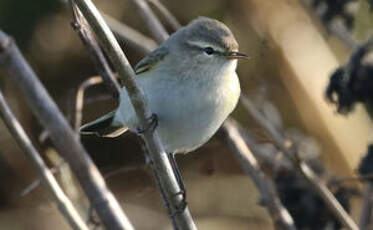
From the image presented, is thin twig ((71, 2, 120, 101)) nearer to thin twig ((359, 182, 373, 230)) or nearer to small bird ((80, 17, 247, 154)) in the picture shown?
small bird ((80, 17, 247, 154))

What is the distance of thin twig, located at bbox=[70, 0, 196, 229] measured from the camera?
6.64 ft

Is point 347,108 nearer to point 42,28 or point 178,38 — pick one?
point 178,38

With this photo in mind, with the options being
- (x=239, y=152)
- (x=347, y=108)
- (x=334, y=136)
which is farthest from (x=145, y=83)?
(x=334, y=136)

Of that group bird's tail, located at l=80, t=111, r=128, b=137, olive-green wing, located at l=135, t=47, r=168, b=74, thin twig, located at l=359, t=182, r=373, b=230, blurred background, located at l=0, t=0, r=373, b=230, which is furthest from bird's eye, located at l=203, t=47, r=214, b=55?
blurred background, located at l=0, t=0, r=373, b=230

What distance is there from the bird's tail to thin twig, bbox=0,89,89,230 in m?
0.44

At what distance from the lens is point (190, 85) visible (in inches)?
113

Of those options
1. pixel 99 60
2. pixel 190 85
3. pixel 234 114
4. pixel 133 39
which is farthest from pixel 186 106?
pixel 234 114

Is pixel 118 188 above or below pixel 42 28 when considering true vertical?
below

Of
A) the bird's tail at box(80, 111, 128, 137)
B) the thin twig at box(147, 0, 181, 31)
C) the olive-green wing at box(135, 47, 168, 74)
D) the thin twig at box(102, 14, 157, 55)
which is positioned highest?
the thin twig at box(147, 0, 181, 31)

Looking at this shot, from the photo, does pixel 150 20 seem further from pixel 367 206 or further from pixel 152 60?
pixel 367 206

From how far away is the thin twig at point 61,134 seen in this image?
2.98 metres

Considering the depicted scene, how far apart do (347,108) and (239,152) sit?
51 centimetres

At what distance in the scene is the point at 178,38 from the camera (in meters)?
3.08

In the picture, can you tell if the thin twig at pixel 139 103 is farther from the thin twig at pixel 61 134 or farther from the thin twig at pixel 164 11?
the thin twig at pixel 164 11
